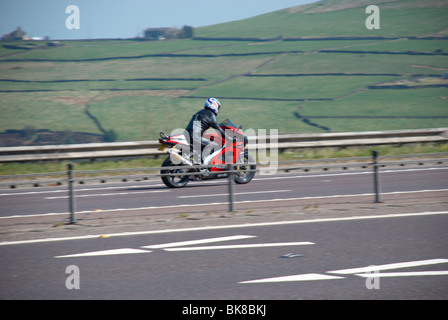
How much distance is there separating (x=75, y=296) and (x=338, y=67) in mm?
49812

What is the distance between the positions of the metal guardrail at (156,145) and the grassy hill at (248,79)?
10.4 m

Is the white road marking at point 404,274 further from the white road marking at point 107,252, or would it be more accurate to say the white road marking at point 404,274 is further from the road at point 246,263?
the white road marking at point 107,252

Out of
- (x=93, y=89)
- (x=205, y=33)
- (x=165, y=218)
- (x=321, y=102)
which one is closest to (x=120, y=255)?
(x=165, y=218)

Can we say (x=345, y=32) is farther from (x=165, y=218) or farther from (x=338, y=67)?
(x=165, y=218)

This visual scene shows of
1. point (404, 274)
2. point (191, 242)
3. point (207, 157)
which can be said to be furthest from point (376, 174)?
point (207, 157)

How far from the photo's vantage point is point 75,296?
5371 millimetres

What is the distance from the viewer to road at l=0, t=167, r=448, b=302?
5.43m

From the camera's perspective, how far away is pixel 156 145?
19062 millimetres

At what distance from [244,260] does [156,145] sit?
12.8 m

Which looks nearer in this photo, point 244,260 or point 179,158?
point 244,260

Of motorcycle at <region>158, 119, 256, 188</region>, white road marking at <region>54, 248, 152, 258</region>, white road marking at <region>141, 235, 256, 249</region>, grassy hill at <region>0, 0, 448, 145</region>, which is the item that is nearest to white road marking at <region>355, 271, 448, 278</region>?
white road marking at <region>141, 235, 256, 249</region>

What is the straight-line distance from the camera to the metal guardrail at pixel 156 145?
18.4 metres

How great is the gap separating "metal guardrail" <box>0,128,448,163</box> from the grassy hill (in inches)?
410

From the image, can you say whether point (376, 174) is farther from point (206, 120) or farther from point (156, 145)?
point (156, 145)
